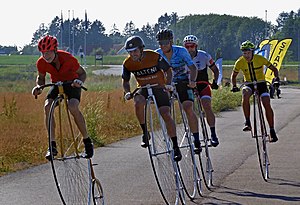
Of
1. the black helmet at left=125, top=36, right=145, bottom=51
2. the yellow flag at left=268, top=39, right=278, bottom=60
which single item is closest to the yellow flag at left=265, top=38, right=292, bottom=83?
the yellow flag at left=268, top=39, right=278, bottom=60

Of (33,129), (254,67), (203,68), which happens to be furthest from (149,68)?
(33,129)

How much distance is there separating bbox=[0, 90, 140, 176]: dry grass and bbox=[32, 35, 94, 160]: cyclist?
4.49m

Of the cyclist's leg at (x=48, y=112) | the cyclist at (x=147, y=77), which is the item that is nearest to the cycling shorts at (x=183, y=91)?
the cyclist at (x=147, y=77)

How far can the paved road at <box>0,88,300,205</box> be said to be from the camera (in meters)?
11.0

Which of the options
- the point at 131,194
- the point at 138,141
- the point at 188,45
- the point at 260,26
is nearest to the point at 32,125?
the point at 138,141

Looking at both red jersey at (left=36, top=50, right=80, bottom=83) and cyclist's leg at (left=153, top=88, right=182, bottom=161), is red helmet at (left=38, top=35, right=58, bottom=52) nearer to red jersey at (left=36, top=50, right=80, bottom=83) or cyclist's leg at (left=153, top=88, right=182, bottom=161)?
red jersey at (left=36, top=50, right=80, bottom=83)

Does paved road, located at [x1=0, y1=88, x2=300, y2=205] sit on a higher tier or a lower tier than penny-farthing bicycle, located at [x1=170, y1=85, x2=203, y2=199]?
lower

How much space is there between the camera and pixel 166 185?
1019 cm

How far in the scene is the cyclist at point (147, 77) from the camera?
10188mm

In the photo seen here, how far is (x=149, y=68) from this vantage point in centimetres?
1049

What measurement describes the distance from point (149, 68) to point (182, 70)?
1.75m

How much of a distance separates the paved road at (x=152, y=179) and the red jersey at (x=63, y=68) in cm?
194

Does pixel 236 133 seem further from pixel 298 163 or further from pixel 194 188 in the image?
pixel 194 188

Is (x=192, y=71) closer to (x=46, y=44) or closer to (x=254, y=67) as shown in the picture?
(x=254, y=67)
